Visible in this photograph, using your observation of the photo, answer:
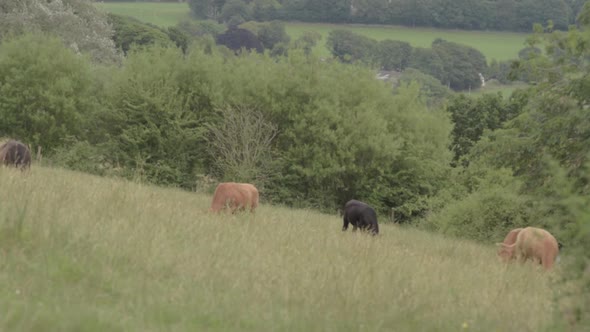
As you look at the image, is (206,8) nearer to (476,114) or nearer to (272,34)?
(272,34)

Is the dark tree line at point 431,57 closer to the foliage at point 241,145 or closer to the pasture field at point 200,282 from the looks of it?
the foliage at point 241,145

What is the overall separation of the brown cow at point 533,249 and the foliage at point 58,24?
44894mm

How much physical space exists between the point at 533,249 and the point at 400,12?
16763cm

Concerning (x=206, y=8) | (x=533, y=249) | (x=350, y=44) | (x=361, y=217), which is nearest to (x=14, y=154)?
(x=361, y=217)

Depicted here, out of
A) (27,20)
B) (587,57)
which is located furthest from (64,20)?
(587,57)

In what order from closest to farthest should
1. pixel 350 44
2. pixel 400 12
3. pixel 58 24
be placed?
pixel 58 24
pixel 350 44
pixel 400 12

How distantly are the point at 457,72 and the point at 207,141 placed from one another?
10766 cm

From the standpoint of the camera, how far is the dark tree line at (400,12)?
168 metres

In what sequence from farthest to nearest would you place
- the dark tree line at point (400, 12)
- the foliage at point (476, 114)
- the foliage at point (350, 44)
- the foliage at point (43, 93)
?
the dark tree line at point (400, 12) → the foliage at point (350, 44) → the foliage at point (476, 114) → the foliage at point (43, 93)

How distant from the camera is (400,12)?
17788cm

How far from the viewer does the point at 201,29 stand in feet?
514

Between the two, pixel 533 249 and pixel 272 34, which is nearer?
pixel 533 249

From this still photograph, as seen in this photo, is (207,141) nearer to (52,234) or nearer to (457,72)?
(52,234)

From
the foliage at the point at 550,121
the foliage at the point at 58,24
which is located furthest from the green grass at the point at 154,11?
the foliage at the point at 550,121
